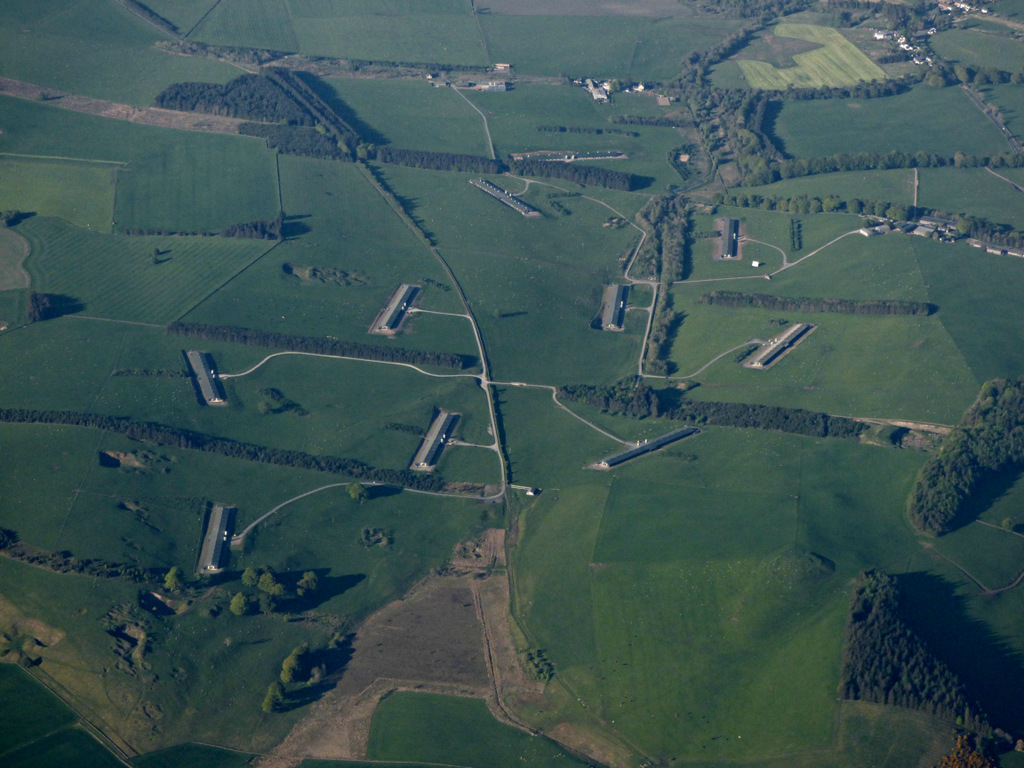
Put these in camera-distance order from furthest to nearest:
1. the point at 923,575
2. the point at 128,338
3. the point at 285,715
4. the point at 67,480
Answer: the point at 128,338 < the point at 67,480 < the point at 923,575 < the point at 285,715

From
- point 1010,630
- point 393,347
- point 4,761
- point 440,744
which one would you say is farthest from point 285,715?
point 1010,630

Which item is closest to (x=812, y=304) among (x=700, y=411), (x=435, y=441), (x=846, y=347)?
(x=846, y=347)

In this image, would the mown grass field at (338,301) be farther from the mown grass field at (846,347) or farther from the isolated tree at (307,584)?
the isolated tree at (307,584)

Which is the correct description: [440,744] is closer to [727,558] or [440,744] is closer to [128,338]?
[727,558]

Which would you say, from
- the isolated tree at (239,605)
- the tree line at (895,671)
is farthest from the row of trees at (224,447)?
the tree line at (895,671)

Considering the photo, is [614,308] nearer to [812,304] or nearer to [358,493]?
[812,304]

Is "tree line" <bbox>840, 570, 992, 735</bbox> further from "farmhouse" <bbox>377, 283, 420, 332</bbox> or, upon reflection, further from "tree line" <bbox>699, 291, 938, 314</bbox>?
"farmhouse" <bbox>377, 283, 420, 332</bbox>

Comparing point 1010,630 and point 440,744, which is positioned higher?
point 1010,630
